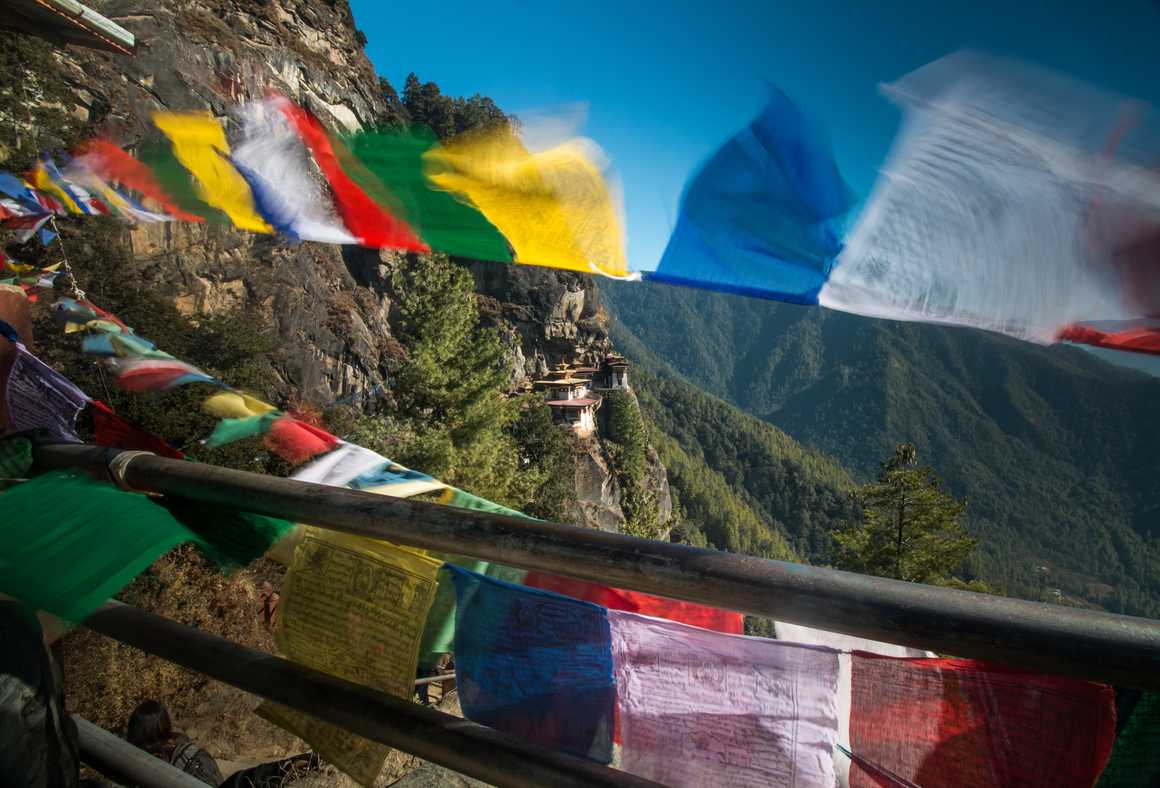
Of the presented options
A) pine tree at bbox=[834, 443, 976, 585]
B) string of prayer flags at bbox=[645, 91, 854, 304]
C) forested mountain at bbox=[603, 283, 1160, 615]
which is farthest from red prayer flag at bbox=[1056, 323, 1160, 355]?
forested mountain at bbox=[603, 283, 1160, 615]

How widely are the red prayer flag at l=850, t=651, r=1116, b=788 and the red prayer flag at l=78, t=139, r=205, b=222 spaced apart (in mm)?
3334

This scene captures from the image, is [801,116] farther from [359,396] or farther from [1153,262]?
[359,396]

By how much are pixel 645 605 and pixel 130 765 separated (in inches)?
62.1

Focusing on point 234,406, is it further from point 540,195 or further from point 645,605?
point 645,605

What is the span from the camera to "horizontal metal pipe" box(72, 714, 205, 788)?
174 centimetres

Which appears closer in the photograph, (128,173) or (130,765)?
(130,765)

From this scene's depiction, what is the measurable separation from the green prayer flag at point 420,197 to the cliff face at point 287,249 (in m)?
0.41

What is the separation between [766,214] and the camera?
5.35ft

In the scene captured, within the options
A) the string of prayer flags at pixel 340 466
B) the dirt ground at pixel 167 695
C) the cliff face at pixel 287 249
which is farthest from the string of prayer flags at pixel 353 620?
the dirt ground at pixel 167 695

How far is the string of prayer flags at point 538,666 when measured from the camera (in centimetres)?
151

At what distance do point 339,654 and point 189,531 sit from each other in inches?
20.6

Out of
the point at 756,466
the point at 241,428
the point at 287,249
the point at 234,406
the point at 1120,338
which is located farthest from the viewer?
the point at 756,466

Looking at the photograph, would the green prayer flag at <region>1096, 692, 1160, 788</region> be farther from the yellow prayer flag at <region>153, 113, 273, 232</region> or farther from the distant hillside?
the distant hillside

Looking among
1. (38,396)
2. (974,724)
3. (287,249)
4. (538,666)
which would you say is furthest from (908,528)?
(287,249)
